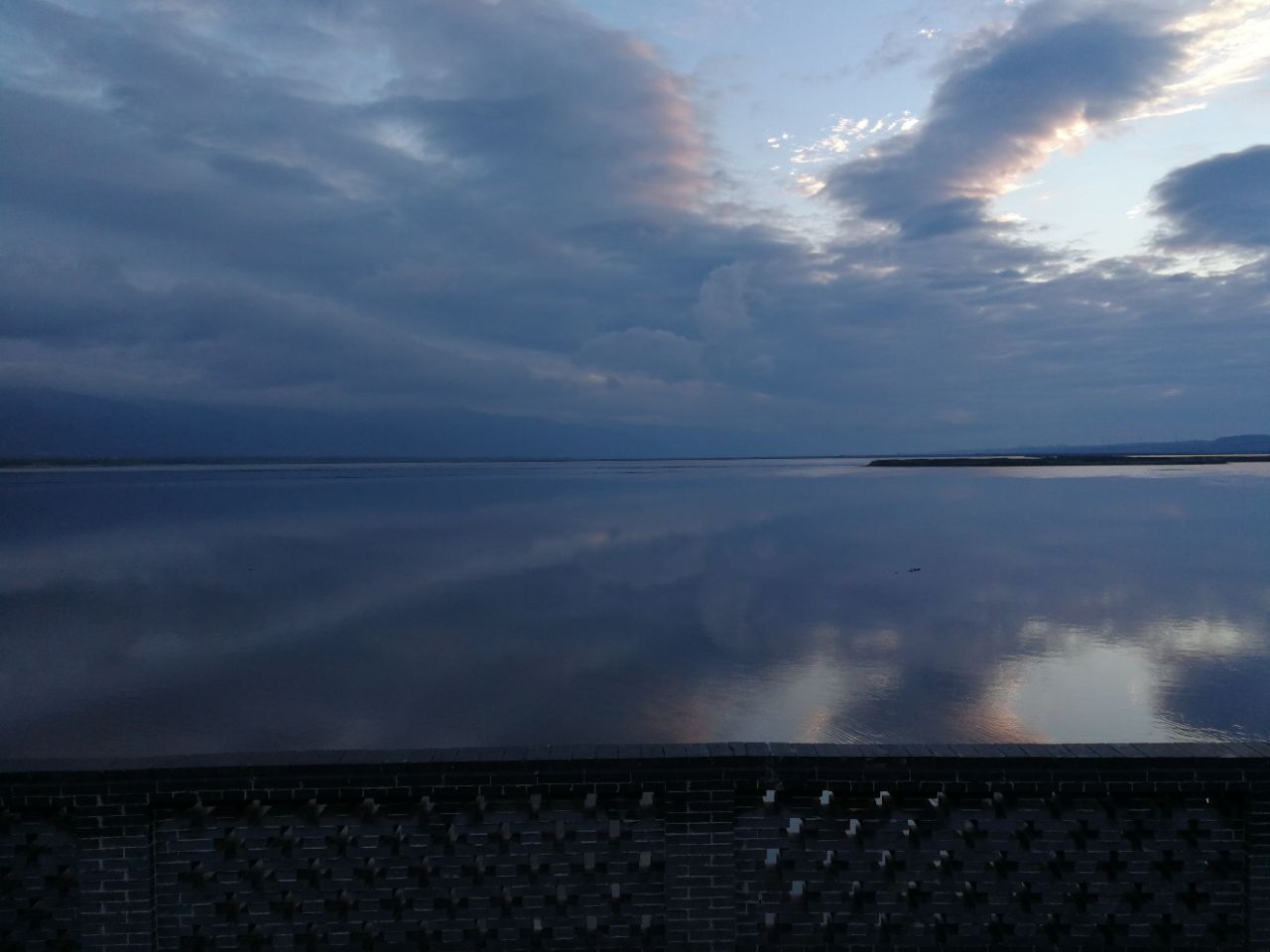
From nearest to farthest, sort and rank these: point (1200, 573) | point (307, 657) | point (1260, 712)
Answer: point (1260, 712), point (307, 657), point (1200, 573)

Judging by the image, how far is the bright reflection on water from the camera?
45.3 ft

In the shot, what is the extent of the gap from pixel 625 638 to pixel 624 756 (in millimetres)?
15875

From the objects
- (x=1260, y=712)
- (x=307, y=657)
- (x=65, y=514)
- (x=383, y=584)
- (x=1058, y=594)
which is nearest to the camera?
(x=1260, y=712)

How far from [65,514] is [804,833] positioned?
75854mm

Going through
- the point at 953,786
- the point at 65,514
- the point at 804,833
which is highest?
the point at 953,786

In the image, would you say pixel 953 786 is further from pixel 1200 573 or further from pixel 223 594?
pixel 1200 573

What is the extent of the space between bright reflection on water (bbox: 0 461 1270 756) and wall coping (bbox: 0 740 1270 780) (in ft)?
26.0

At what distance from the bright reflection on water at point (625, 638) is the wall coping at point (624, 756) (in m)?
7.94

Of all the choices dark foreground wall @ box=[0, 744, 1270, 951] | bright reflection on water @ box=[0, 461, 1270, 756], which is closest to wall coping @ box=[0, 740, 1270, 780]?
dark foreground wall @ box=[0, 744, 1270, 951]

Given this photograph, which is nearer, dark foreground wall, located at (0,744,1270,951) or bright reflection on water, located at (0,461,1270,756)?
dark foreground wall, located at (0,744,1270,951)

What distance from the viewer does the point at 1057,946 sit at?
4.93 metres

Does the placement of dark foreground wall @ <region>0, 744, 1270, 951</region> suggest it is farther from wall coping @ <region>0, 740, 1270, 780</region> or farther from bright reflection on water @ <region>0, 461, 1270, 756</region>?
bright reflection on water @ <region>0, 461, 1270, 756</region>

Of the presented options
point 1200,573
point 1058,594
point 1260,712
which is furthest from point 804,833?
point 1200,573

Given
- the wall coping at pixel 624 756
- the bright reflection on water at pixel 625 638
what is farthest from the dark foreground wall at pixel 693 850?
the bright reflection on water at pixel 625 638
